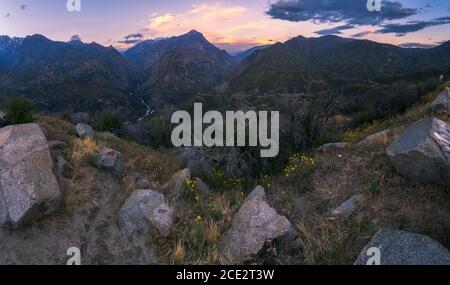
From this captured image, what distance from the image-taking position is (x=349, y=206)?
673 cm

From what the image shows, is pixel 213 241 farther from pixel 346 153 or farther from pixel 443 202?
pixel 346 153

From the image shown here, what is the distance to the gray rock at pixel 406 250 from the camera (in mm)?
4824

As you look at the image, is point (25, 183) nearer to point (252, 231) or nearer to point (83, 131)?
point (252, 231)

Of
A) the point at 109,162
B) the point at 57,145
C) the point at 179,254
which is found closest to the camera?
the point at 179,254

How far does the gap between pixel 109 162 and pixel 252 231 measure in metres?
4.83

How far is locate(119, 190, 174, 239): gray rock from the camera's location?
6.73 metres

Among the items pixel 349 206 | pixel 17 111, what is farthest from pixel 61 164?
pixel 349 206

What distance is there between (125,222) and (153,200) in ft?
2.31

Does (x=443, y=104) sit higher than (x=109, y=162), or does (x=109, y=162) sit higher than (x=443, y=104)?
(x=443, y=104)

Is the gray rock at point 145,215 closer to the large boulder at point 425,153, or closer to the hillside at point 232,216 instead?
the hillside at point 232,216

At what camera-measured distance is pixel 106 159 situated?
945 cm

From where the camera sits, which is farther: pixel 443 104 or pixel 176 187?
pixel 443 104

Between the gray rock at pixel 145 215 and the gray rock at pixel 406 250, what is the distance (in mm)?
3452

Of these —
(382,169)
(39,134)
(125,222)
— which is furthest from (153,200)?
(382,169)
